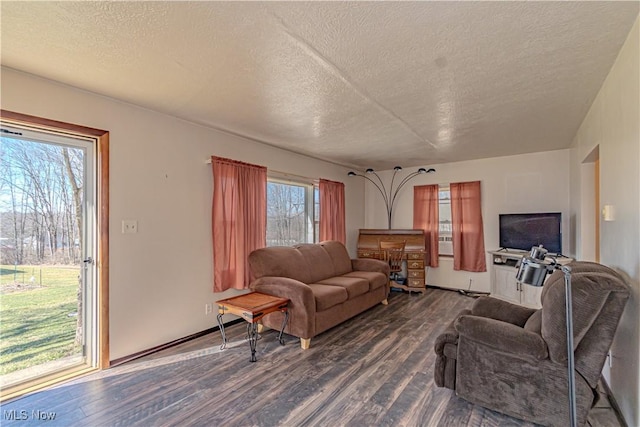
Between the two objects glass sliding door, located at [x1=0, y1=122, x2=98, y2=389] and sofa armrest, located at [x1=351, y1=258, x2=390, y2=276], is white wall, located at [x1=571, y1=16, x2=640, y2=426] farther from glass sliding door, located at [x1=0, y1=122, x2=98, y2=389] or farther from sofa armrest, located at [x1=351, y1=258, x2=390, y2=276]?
glass sliding door, located at [x1=0, y1=122, x2=98, y2=389]

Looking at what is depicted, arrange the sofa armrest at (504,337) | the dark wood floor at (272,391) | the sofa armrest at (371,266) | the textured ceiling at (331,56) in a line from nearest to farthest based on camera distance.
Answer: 1. the textured ceiling at (331,56)
2. the sofa armrest at (504,337)
3. the dark wood floor at (272,391)
4. the sofa armrest at (371,266)

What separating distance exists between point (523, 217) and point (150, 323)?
16.9 ft

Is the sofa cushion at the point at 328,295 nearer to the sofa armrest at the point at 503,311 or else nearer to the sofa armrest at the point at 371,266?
the sofa armrest at the point at 371,266

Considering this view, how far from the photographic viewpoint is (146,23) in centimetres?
162

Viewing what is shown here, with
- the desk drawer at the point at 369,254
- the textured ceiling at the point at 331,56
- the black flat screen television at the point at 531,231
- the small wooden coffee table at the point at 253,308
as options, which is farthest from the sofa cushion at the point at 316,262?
the black flat screen television at the point at 531,231

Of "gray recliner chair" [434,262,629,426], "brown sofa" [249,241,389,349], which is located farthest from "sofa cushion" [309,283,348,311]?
"gray recliner chair" [434,262,629,426]

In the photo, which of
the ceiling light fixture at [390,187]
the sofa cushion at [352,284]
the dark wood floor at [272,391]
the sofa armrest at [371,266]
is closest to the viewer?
the dark wood floor at [272,391]

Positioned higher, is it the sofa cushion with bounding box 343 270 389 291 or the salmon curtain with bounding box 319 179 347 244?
the salmon curtain with bounding box 319 179 347 244

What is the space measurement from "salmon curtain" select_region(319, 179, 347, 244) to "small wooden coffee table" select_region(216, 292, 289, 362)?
210cm

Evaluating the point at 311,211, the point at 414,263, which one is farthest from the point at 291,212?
the point at 414,263

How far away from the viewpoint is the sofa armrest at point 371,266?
4.61 meters

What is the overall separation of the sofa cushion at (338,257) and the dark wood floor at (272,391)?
52.5 inches

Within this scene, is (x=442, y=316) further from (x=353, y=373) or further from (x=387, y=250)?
(x=353, y=373)

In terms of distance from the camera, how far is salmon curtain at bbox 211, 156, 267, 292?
3471 millimetres
